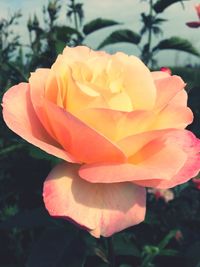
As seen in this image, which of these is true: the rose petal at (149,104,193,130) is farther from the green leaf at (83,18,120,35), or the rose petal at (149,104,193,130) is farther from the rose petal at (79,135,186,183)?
the green leaf at (83,18,120,35)

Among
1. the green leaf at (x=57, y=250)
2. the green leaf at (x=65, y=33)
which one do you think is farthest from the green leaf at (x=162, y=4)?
the green leaf at (x=57, y=250)

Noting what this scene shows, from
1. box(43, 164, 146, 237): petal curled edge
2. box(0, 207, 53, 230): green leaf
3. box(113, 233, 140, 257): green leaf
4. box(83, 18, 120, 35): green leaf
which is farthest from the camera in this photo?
box(83, 18, 120, 35): green leaf

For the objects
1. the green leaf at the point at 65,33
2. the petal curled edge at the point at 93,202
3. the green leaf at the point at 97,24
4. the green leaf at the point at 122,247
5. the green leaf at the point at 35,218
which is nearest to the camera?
the petal curled edge at the point at 93,202

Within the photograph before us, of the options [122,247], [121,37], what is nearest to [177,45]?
[121,37]

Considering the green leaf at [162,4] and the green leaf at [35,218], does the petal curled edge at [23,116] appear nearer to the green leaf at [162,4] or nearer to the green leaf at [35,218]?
the green leaf at [35,218]

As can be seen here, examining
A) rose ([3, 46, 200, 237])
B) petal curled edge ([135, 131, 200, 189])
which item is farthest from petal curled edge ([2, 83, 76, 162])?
petal curled edge ([135, 131, 200, 189])
